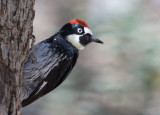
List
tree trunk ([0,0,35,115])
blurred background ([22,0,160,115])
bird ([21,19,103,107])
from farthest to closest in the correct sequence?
blurred background ([22,0,160,115])
bird ([21,19,103,107])
tree trunk ([0,0,35,115])

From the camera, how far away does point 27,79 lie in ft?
13.5

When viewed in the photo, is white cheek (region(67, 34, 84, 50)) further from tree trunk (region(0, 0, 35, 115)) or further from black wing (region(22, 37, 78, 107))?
tree trunk (region(0, 0, 35, 115))

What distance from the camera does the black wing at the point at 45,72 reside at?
407 centimetres

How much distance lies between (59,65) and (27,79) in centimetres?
36

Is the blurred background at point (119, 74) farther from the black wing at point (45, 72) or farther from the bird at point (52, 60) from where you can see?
the black wing at point (45, 72)

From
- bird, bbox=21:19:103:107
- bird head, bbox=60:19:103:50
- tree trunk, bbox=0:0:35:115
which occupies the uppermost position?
bird head, bbox=60:19:103:50

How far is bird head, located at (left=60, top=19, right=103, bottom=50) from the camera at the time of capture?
436 centimetres

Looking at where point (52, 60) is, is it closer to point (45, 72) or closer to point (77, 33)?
point (45, 72)

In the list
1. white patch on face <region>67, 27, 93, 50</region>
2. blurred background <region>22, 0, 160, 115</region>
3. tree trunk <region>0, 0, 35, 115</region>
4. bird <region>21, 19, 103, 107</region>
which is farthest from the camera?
blurred background <region>22, 0, 160, 115</region>

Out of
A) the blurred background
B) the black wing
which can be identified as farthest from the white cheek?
the blurred background

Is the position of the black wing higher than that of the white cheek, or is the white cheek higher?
the white cheek

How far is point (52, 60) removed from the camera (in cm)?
413

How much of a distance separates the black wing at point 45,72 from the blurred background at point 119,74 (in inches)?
94.5

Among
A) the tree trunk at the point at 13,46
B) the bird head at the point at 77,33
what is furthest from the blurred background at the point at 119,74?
the tree trunk at the point at 13,46
